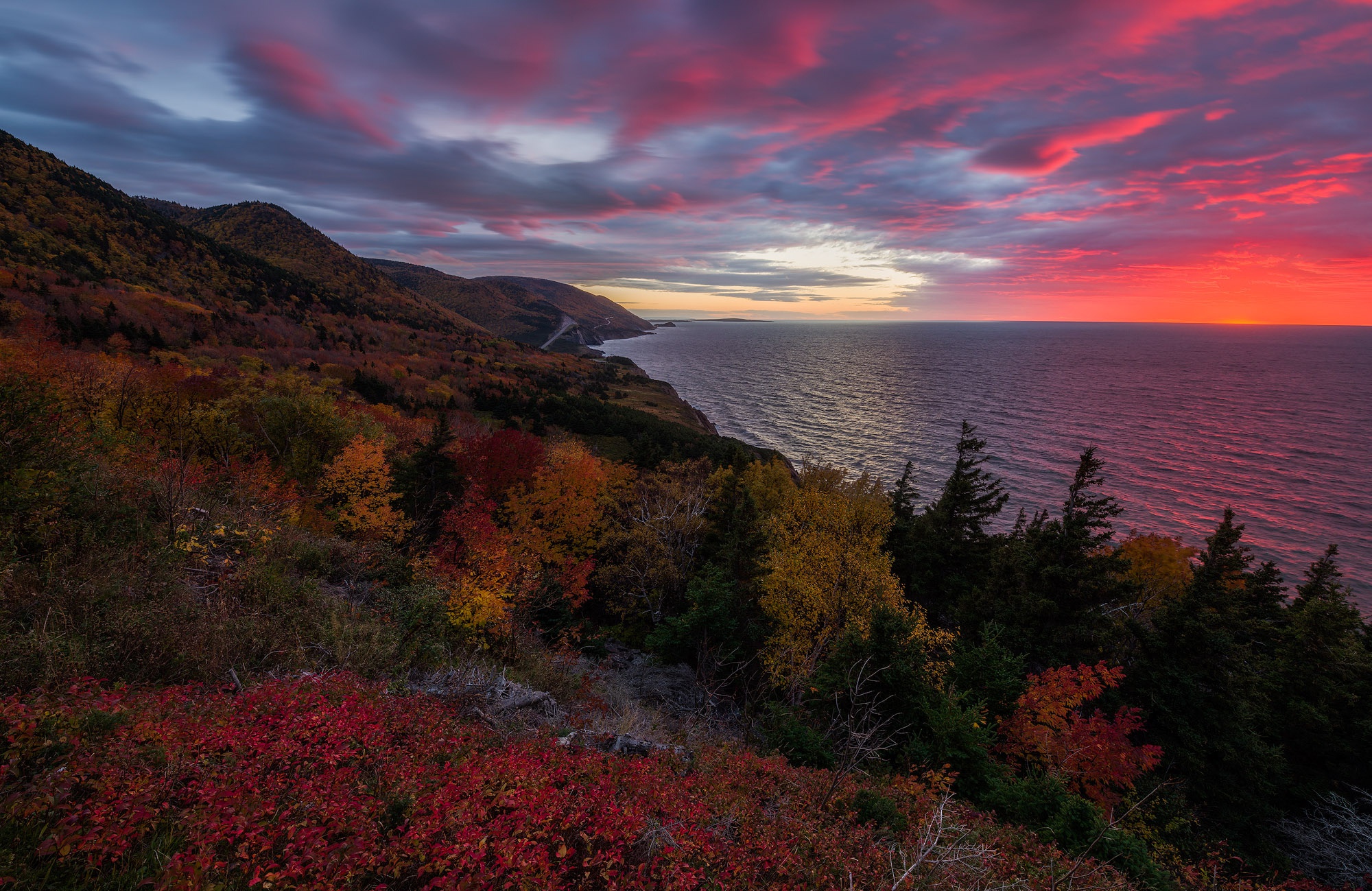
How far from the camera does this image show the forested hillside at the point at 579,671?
21.9 ft

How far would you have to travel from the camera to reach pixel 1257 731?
69.8 feet

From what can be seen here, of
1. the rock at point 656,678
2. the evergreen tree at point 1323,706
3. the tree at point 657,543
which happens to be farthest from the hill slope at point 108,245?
the evergreen tree at point 1323,706

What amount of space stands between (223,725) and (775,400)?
388ft

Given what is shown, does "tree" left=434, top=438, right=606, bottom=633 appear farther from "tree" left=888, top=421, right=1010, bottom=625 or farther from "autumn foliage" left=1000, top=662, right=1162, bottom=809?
"tree" left=888, top=421, right=1010, bottom=625

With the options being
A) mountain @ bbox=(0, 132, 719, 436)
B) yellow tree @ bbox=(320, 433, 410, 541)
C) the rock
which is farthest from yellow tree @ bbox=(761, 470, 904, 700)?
mountain @ bbox=(0, 132, 719, 436)

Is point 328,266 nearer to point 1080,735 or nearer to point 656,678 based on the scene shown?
point 656,678

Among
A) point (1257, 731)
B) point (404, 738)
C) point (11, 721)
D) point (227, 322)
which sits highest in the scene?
point (227, 322)

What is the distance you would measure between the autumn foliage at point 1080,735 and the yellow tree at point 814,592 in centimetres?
647

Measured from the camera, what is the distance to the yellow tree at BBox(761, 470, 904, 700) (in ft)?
77.3

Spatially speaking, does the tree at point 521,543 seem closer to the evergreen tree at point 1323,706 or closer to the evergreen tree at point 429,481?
the evergreen tree at point 429,481

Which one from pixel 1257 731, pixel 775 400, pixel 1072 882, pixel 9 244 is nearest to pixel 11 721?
pixel 1072 882

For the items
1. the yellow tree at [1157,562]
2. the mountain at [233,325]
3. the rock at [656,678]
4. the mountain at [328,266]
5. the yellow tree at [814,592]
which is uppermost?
the mountain at [328,266]

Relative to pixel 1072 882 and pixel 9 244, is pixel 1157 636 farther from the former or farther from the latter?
pixel 9 244

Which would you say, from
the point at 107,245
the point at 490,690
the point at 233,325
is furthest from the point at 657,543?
the point at 107,245
